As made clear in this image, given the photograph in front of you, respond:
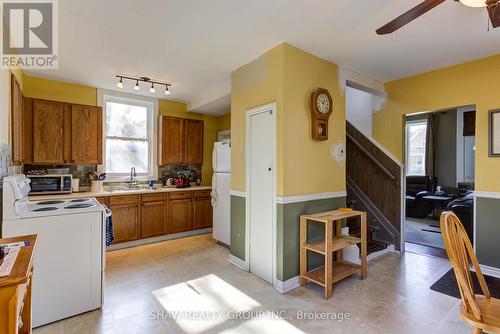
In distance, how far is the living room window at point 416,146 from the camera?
705cm

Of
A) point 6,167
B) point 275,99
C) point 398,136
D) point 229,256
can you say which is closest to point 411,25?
point 275,99

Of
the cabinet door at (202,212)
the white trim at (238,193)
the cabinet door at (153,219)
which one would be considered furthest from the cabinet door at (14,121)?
the cabinet door at (202,212)

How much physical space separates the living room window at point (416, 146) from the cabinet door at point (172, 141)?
6.51m

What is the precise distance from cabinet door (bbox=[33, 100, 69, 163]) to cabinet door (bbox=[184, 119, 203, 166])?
6.50 ft

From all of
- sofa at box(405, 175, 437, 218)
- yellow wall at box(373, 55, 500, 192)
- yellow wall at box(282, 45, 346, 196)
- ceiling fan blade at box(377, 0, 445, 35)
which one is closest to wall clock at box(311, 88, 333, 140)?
yellow wall at box(282, 45, 346, 196)

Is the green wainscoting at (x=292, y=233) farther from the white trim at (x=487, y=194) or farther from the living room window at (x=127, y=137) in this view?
the living room window at (x=127, y=137)

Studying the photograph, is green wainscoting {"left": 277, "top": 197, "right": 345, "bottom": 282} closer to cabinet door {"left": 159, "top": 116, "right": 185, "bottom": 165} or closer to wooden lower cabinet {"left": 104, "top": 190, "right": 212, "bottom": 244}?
wooden lower cabinet {"left": 104, "top": 190, "right": 212, "bottom": 244}

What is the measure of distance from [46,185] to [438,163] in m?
8.65

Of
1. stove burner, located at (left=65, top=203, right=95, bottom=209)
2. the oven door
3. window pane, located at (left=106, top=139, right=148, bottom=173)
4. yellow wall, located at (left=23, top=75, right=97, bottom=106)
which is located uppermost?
yellow wall, located at (left=23, top=75, right=97, bottom=106)

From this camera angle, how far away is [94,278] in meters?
2.29

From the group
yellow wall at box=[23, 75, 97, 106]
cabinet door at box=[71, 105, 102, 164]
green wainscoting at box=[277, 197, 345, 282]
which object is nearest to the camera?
green wainscoting at box=[277, 197, 345, 282]

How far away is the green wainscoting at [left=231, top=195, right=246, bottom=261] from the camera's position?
10.6 feet

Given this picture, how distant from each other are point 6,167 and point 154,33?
6.24 feet

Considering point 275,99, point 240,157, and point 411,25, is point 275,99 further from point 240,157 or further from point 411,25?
point 411,25
